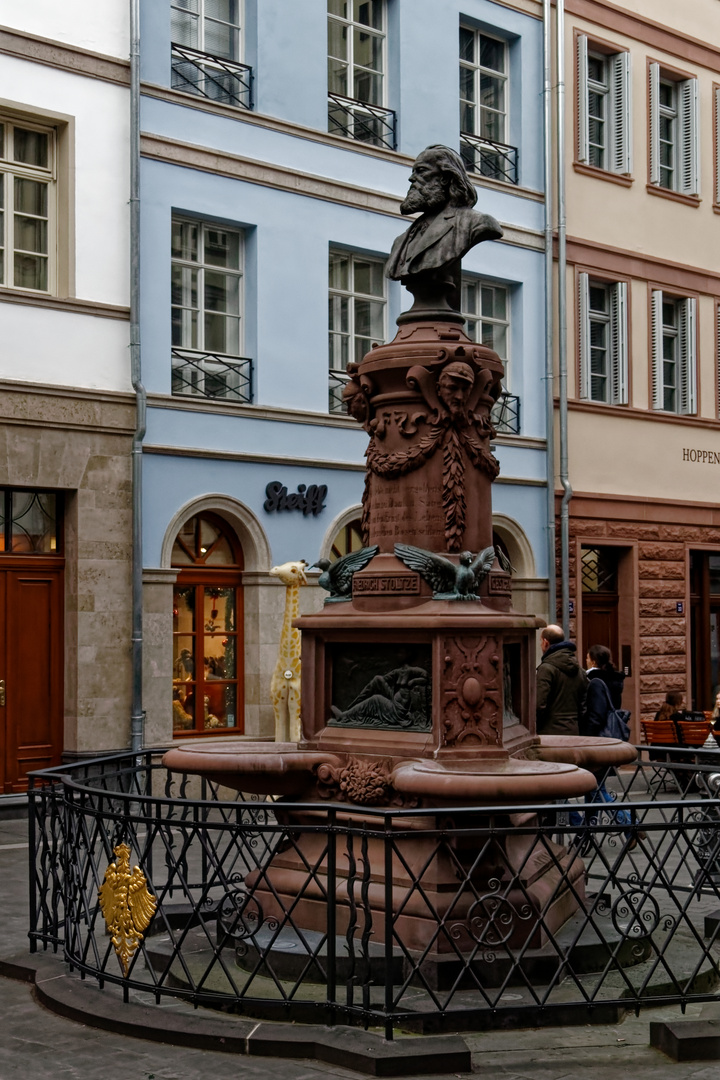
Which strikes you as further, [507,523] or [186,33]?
[507,523]

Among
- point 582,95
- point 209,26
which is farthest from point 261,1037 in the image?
point 582,95

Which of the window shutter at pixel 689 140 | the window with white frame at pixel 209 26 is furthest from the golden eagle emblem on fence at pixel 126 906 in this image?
the window shutter at pixel 689 140

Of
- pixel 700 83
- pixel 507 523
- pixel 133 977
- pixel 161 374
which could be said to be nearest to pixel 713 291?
pixel 700 83

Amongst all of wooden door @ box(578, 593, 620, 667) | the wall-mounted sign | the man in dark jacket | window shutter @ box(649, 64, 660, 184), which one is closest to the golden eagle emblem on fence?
the man in dark jacket

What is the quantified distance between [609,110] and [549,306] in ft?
12.1

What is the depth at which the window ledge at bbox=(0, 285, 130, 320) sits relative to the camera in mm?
15062

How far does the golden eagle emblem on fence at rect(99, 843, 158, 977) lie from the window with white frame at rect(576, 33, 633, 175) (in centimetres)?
1730

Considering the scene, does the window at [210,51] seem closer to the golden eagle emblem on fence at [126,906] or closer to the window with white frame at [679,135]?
the window with white frame at [679,135]

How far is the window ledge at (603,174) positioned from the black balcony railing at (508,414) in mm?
3631

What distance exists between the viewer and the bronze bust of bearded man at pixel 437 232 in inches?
350

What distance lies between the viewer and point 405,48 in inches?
769

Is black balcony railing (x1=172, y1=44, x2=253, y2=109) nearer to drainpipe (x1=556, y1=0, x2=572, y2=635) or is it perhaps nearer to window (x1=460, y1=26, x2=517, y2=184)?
window (x1=460, y1=26, x2=517, y2=184)

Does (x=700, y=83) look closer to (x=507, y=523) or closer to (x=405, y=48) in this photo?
(x=405, y=48)

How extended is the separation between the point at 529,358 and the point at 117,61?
23.9 feet
